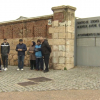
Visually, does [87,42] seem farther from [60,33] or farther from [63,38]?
[60,33]

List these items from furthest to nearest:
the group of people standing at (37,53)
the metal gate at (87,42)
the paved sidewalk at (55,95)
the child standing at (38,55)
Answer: the metal gate at (87,42)
the child standing at (38,55)
the group of people standing at (37,53)
the paved sidewalk at (55,95)

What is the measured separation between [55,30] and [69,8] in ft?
4.58

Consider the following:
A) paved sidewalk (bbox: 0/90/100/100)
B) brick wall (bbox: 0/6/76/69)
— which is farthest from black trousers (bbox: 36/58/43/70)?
paved sidewalk (bbox: 0/90/100/100)

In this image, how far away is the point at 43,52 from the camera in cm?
840

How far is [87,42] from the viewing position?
9.37 metres

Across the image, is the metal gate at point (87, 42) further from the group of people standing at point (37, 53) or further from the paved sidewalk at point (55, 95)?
the paved sidewalk at point (55, 95)

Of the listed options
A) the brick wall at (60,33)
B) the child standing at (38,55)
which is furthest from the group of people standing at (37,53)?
the brick wall at (60,33)

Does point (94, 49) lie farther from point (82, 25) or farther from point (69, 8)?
point (69, 8)

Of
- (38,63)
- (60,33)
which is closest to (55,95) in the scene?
(38,63)

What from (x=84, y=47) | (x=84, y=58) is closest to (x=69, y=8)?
(x=84, y=47)

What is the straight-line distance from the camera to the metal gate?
30.1ft

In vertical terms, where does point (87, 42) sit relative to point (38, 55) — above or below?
above

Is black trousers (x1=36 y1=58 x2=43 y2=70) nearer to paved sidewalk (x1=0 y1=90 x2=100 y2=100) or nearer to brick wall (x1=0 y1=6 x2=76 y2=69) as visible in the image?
brick wall (x1=0 y1=6 x2=76 y2=69)

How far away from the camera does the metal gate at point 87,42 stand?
9188mm
